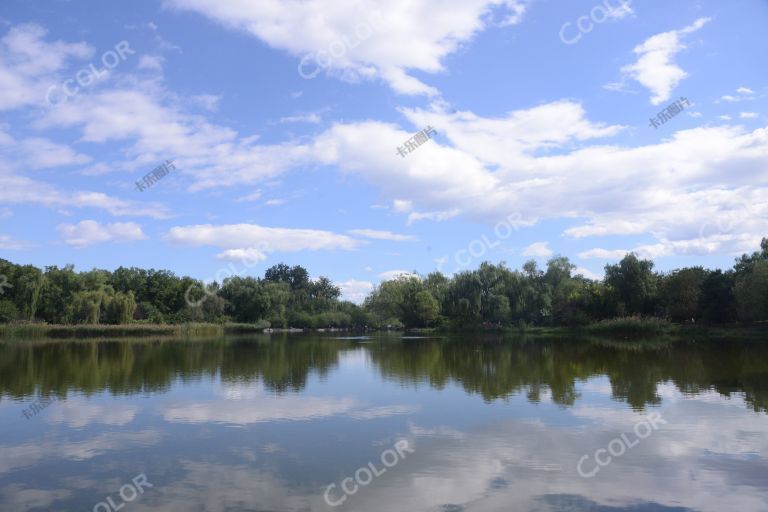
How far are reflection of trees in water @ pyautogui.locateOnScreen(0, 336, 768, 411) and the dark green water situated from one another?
18 centimetres

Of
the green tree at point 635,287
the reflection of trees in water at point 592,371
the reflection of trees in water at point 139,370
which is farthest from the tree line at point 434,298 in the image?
the reflection of trees in water at point 139,370

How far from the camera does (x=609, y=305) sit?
2133 inches

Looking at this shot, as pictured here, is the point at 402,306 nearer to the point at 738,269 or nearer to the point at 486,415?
the point at 738,269

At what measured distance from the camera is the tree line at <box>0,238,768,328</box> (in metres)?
48.5

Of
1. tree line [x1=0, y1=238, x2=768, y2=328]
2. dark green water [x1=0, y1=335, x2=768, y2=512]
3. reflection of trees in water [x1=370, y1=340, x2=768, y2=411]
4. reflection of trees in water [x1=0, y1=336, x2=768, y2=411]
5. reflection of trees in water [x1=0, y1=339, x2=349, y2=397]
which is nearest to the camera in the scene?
dark green water [x1=0, y1=335, x2=768, y2=512]

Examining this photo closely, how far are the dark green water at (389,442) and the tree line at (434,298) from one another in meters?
31.3

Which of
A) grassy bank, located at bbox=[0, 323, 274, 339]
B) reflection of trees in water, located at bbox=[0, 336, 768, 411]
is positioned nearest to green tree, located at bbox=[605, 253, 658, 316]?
reflection of trees in water, located at bbox=[0, 336, 768, 411]

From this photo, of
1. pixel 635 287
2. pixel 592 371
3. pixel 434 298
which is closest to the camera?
pixel 592 371

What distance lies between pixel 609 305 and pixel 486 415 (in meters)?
46.0

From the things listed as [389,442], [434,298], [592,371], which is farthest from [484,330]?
[389,442]

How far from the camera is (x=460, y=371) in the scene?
72.5 feet

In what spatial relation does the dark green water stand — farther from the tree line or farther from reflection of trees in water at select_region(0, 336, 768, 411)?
the tree line

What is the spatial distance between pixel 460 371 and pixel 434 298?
53917mm

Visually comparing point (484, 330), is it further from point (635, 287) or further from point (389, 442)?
point (389, 442)
